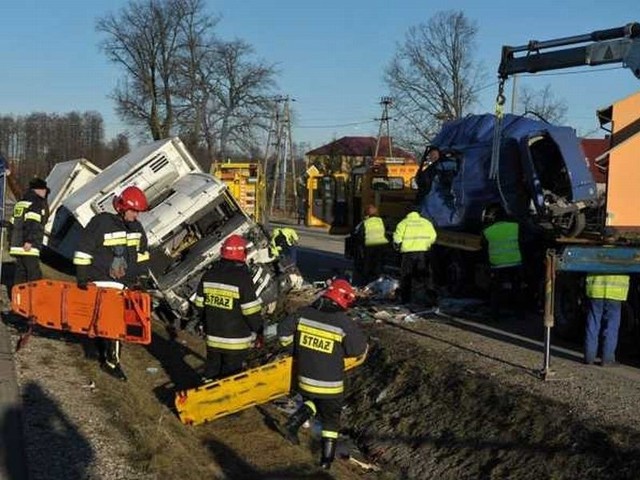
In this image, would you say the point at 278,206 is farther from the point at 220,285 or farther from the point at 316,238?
the point at 220,285

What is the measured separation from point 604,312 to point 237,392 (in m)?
4.30

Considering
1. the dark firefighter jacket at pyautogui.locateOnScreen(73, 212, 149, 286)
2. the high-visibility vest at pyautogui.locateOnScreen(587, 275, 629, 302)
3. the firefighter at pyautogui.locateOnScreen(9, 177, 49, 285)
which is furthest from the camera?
the firefighter at pyautogui.locateOnScreen(9, 177, 49, 285)

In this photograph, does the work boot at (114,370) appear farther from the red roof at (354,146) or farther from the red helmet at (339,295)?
the red roof at (354,146)

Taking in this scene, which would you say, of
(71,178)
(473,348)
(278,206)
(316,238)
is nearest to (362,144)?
(278,206)

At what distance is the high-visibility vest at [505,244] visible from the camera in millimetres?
11992

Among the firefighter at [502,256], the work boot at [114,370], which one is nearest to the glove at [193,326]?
the work boot at [114,370]

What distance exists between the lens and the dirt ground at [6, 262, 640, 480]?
6035 millimetres

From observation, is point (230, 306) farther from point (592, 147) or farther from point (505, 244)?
point (592, 147)

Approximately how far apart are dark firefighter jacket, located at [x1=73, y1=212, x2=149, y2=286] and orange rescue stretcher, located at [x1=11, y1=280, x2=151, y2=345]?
208mm

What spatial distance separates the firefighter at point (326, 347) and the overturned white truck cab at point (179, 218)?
5.04m

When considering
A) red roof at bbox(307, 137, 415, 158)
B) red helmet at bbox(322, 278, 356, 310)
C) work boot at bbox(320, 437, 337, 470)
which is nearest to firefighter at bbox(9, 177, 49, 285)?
work boot at bbox(320, 437, 337, 470)

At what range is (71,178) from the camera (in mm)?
16688

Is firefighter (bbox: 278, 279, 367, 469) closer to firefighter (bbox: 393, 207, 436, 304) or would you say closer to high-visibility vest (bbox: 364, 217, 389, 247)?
firefighter (bbox: 393, 207, 436, 304)

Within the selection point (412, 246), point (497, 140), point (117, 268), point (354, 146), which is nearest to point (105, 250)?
point (117, 268)
